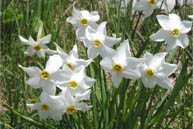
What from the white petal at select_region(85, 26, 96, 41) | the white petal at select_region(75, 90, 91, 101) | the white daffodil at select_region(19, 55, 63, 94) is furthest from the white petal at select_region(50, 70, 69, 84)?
the white petal at select_region(85, 26, 96, 41)

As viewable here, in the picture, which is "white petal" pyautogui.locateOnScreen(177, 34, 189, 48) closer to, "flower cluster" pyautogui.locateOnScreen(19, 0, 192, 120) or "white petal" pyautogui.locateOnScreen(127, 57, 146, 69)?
"flower cluster" pyautogui.locateOnScreen(19, 0, 192, 120)

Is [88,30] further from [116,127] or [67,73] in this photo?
[116,127]

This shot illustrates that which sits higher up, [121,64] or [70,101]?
[121,64]

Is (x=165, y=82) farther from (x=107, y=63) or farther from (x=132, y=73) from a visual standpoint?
(x=107, y=63)

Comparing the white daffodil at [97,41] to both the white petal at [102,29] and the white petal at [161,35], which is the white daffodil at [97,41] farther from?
the white petal at [161,35]

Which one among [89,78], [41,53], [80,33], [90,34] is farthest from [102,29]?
[41,53]

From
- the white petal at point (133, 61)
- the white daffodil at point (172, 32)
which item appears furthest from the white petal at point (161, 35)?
the white petal at point (133, 61)

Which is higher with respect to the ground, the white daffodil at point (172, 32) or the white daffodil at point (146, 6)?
the white daffodil at point (146, 6)
